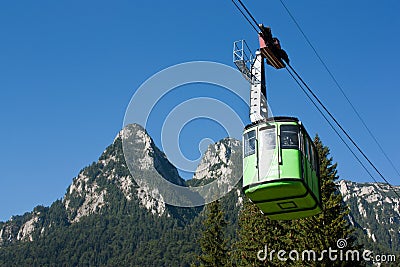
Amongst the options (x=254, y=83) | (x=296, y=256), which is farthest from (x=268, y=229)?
(x=254, y=83)

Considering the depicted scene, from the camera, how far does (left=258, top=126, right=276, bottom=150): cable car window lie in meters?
20.7

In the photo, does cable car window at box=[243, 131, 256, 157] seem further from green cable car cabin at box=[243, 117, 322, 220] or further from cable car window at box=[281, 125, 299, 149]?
cable car window at box=[281, 125, 299, 149]

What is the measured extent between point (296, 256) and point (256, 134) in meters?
26.5

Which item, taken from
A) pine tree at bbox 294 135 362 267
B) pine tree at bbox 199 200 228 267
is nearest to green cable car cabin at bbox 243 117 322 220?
pine tree at bbox 294 135 362 267

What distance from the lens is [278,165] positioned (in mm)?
20266

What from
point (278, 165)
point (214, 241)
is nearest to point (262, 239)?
point (214, 241)

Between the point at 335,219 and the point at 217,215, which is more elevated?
the point at 217,215

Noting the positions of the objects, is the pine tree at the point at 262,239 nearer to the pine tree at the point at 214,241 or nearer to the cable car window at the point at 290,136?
the pine tree at the point at 214,241

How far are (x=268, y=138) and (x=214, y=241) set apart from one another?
39.1 m

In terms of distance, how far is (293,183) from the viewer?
2002 centimetres

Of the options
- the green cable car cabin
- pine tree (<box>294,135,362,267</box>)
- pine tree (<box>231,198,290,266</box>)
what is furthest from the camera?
pine tree (<box>231,198,290,266</box>)

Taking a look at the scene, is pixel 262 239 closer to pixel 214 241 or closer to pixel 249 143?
pixel 214 241

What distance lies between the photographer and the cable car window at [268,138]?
20.7m

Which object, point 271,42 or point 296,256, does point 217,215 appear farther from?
point 271,42
